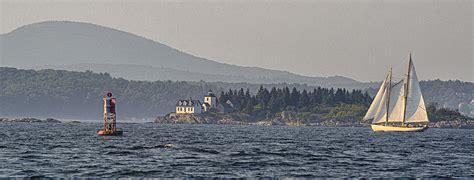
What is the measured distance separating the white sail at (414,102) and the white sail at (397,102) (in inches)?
54.2

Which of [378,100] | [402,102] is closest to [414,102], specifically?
[402,102]

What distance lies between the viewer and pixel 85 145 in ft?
309

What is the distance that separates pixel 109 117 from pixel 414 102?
78.4 metres

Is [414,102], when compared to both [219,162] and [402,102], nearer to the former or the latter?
[402,102]

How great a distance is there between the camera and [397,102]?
18262 centimetres

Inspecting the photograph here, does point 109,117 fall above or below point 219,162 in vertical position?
above

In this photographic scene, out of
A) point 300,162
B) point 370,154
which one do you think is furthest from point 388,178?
point 370,154

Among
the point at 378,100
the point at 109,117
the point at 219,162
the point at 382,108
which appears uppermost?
the point at 378,100

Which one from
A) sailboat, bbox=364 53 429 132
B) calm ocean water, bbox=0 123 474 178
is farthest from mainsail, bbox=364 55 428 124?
calm ocean water, bbox=0 123 474 178

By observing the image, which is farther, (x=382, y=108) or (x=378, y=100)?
(x=378, y=100)

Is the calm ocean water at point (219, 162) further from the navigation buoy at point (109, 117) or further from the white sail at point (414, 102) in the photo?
the white sail at point (414, 102)

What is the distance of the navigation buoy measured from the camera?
117725 mm

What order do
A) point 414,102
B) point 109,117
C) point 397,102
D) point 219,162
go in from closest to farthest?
point 219,162 < point 109,117 < point 414,102 < point 397,102

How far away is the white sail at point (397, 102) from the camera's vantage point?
181m
